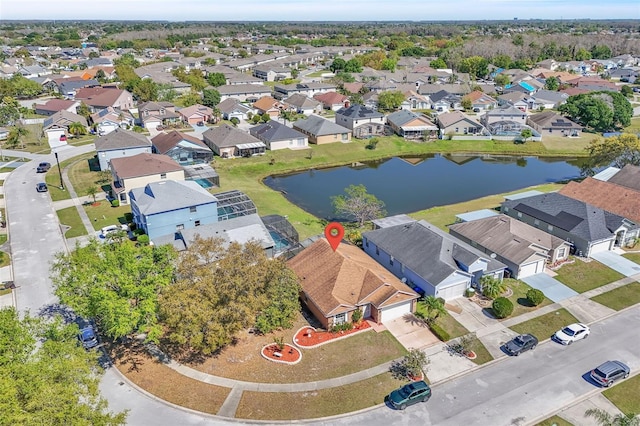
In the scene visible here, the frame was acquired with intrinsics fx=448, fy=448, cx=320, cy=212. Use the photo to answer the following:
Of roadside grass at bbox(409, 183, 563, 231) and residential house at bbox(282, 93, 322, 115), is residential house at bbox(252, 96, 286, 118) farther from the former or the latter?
roadside grass at bbox(409, 183, 563, 231)

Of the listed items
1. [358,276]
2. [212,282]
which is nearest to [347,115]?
[358,276]

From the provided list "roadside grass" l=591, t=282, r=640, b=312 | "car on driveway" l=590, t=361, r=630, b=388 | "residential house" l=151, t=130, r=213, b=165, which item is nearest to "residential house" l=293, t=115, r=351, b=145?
"residential house" l=151, t=130, r=213, b=165

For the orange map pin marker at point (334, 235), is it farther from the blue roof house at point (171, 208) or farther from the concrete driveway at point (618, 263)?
the concrete driveway at point (618, 263)

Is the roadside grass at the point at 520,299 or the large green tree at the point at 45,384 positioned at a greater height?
the large green tree at the point at 45,384

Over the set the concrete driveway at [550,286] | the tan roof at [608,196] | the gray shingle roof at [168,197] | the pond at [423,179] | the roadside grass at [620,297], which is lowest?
the pond at [423,179]

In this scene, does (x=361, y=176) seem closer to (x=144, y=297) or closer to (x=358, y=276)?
(x=358, y=276)

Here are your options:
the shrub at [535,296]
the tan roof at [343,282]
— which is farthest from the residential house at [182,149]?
the shrub at [535,296]

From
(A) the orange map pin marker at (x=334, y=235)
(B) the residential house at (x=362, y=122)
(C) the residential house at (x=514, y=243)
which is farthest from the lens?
(B) the residential house at (x=362, y=122)

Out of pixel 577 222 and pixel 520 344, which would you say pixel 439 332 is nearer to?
pixel 520 344
